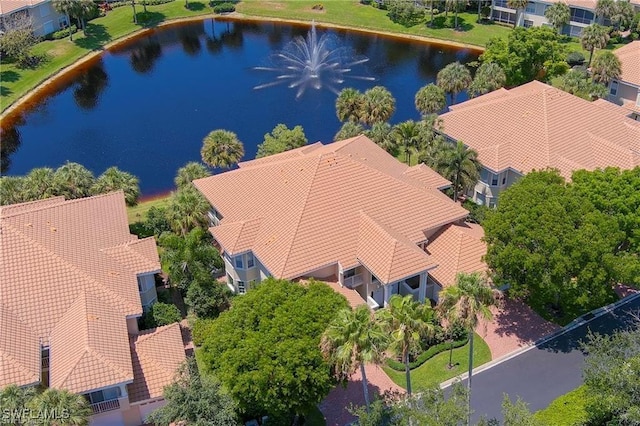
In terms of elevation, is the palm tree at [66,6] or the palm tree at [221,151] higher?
the palm tree at [66,6]

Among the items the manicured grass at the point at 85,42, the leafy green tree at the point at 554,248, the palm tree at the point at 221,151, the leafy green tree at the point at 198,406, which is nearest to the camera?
the leafy green tree at the point at 198,406

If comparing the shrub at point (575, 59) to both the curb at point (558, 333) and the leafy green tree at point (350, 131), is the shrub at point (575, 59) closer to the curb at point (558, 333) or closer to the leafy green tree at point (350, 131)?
the leafy green tree at point (350, 131)

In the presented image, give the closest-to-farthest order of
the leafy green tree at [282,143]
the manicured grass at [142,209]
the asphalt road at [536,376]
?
the asphalt road at [536,376] < the manicured grass at [142,209] < the leafy green tree at [282,143]

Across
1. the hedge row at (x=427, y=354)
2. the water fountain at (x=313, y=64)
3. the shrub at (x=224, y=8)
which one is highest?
the shrub at (x=224, y=8)

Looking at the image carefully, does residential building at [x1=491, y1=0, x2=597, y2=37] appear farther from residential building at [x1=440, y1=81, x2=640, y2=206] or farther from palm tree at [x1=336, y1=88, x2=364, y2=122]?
palm tree at [x1=336, y1=88, x2=364, y2=122]

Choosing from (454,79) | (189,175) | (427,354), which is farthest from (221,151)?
(454,79)

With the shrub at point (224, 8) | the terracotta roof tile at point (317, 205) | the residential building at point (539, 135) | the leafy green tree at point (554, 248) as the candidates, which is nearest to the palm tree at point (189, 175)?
the terracotta roof tile at point (317, 205)

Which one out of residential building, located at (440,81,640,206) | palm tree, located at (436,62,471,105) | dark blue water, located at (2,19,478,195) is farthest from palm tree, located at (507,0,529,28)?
residential building, located at (440,81,640,206)
